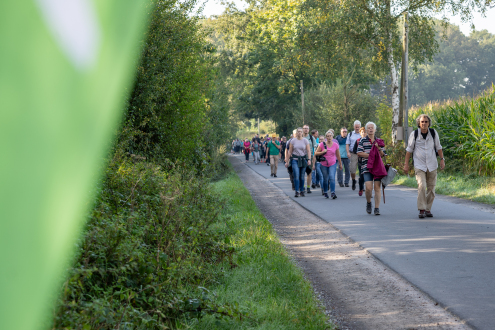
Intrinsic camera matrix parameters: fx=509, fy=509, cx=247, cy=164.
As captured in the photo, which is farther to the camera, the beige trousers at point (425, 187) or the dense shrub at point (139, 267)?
the beige trousers at point (425, 187)

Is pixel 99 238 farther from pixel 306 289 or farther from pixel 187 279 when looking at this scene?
pixel 306 289

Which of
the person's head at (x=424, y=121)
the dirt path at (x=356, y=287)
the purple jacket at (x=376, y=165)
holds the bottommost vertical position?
the dirt path at (x=356, y=287)

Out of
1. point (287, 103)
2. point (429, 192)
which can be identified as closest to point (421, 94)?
point (287, 103)

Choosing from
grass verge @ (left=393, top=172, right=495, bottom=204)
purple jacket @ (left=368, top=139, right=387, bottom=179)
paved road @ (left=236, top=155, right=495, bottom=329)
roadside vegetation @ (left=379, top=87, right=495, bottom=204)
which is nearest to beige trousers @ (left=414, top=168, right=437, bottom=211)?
paved road @ (left=236, top=155, right=495, bottom=329)

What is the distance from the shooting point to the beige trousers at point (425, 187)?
958 centimetres

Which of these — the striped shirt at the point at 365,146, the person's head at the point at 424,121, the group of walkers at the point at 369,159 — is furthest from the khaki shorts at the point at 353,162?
the person's head at the point at 424,121

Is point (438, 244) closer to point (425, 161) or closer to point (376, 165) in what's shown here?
point (425, 161)

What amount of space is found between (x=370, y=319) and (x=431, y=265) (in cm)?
203

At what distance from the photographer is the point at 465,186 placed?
14.0 meters

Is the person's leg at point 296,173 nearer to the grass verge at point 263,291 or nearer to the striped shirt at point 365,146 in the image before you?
the striped shirt at point 365,146

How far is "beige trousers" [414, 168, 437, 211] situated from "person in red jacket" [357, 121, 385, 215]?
0.92 metres

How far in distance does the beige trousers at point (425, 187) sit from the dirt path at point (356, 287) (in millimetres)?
1835

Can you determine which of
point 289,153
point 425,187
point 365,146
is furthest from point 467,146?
point 425,187

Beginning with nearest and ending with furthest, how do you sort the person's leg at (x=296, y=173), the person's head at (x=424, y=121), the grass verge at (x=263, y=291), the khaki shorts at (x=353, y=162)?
the grass verge at (x=263, y=291), the person's head at (x=424, y=121), the person's leg at (x=296, y=173), the khaki shorts at (x=353, y=162)
